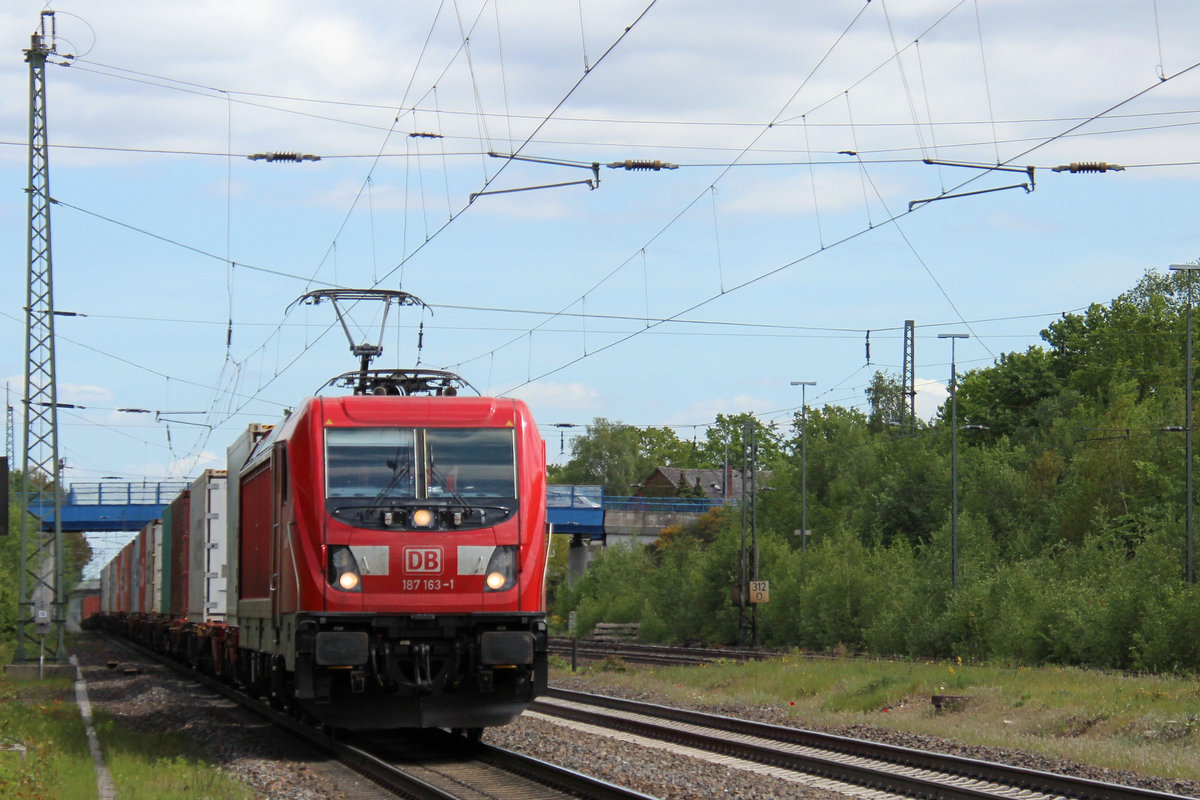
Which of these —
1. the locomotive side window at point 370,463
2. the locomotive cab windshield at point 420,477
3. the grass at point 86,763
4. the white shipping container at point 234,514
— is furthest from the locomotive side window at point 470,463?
the white shipping container at point 234,514

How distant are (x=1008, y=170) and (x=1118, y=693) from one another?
28.1 feet

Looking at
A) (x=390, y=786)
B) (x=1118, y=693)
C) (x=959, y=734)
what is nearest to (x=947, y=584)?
(x=1118, y=693)

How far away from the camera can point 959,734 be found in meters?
17.4

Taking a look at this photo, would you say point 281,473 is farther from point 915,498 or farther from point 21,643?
point 915,498

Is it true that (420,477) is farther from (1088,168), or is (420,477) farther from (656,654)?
(656,654)

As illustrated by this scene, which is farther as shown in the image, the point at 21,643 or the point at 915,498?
the point at 915,498

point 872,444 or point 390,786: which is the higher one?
point 872,444

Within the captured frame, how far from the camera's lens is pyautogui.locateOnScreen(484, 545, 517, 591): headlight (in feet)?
46.4

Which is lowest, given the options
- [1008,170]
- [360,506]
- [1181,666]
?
[1181,666]

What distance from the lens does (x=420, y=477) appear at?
1432cm

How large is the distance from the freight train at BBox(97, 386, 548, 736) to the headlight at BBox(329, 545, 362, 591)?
0.04ft

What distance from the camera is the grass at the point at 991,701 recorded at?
1614 centimetres

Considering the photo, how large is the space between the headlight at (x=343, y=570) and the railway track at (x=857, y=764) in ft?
15.3

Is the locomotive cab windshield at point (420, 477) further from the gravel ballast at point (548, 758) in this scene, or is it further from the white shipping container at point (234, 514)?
the white shipping container at point (234, 514)
